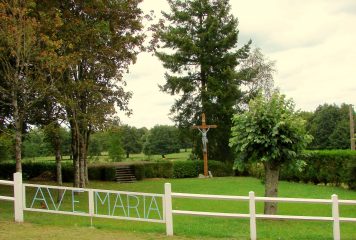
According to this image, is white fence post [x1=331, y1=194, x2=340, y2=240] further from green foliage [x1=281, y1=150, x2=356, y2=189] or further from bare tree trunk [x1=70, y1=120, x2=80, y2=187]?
bare tree trunk [x1=70, y1=120, x2=80, y2=187]

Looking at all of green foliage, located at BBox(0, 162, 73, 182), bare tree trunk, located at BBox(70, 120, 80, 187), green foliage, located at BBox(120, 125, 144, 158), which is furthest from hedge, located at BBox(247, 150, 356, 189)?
green foliage, located at BBox(120, 125, 144, 158)

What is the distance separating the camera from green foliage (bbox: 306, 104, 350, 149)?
63.1 metres

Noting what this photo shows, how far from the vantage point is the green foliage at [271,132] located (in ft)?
42.2

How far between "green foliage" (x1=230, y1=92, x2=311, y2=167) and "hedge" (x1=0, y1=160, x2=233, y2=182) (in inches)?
871

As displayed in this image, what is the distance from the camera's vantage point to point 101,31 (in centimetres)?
Result: 1889

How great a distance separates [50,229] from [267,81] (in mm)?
38103

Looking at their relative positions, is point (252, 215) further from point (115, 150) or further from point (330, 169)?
point (115, 150)

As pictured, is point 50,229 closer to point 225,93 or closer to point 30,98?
point 30,98

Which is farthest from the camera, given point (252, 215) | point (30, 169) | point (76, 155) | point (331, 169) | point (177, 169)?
point (177, 169)

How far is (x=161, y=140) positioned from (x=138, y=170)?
1198 inches

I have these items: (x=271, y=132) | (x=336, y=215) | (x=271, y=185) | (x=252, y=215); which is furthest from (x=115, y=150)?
(x=336, y=215)

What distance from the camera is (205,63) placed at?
129 ft

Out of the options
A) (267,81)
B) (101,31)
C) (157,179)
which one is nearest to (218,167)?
(157,179)

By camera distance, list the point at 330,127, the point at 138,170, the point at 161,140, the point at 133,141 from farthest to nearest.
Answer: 1. the point at 330,127
2. the point at 133,141
3. the point at 161,140
4. the point at 138,170
